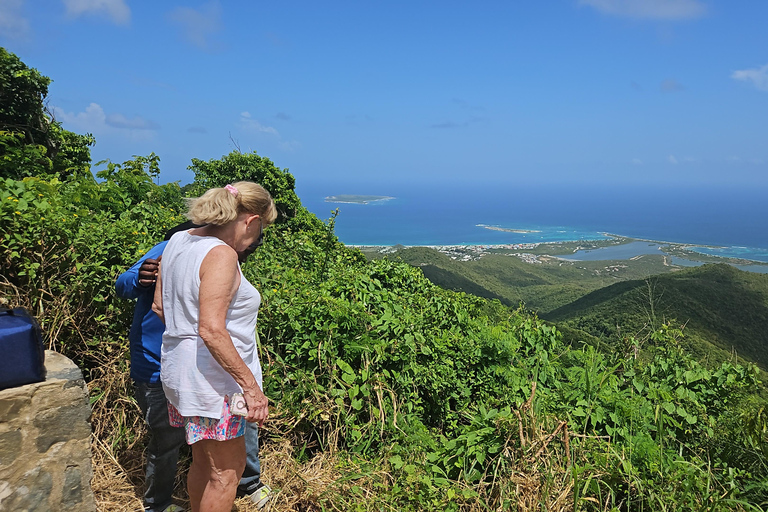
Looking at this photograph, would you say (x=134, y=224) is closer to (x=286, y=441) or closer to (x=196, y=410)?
(x=286, y=441)

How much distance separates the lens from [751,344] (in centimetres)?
2469

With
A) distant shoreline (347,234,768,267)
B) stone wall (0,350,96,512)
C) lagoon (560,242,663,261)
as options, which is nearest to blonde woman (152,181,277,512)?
stone wall (0,350,96,512)

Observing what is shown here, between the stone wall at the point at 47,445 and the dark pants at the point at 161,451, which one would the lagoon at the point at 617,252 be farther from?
the stone wall at the point at 47,445

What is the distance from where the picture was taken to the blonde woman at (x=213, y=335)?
1840 millimetres

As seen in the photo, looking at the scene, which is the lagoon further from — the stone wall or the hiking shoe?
the stone wall

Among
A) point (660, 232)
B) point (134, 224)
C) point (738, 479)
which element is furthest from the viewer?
point (660, 232)

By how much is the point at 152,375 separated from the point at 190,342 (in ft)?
1.55

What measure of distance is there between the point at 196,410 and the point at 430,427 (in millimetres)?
1965

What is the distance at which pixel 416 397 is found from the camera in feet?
10.5

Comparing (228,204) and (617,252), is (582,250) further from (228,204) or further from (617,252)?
(228,204)

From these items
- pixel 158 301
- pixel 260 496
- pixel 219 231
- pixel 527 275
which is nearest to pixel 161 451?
pixel 260 496

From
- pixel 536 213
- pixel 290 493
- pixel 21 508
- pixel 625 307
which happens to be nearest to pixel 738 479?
pixel 290 493

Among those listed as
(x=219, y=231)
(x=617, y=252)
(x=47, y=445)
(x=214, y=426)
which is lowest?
(x=617, y=252)

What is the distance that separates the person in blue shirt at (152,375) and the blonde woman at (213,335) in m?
0.20
